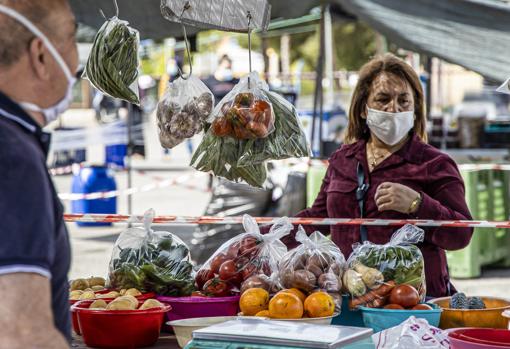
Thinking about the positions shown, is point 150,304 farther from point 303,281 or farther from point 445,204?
point 445,204

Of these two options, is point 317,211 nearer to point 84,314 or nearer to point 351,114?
point 351,114

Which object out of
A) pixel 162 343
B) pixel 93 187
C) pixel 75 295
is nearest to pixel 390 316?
pixel 162 343

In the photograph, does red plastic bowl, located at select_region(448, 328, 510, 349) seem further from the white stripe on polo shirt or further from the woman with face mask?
the white stripe on polo shirt

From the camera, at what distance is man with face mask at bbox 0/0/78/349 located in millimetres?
1830

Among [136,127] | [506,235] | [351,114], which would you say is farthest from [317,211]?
[136,127]

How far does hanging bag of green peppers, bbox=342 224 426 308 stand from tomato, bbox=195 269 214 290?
0.51 m

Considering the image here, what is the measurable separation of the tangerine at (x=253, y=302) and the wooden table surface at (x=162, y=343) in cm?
27

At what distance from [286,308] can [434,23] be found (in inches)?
158

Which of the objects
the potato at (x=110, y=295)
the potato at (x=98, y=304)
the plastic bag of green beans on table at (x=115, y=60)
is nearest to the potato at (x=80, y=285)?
the potato at (x=110, y=295)

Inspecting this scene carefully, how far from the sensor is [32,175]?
6.17 ft

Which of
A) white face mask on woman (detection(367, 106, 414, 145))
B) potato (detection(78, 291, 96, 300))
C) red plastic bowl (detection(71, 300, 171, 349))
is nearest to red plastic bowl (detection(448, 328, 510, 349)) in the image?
red plastic bowl (detection(71, 300, 171, 349))

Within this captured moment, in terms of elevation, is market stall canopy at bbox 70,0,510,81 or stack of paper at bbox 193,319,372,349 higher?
market stall canopy at bbox 70,0,510,81

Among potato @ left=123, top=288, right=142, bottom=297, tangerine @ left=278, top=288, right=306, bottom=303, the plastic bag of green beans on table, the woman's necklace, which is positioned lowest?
potato @ left=123, top=288, right=142, bottom=297

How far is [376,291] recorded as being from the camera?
3.37 metres
